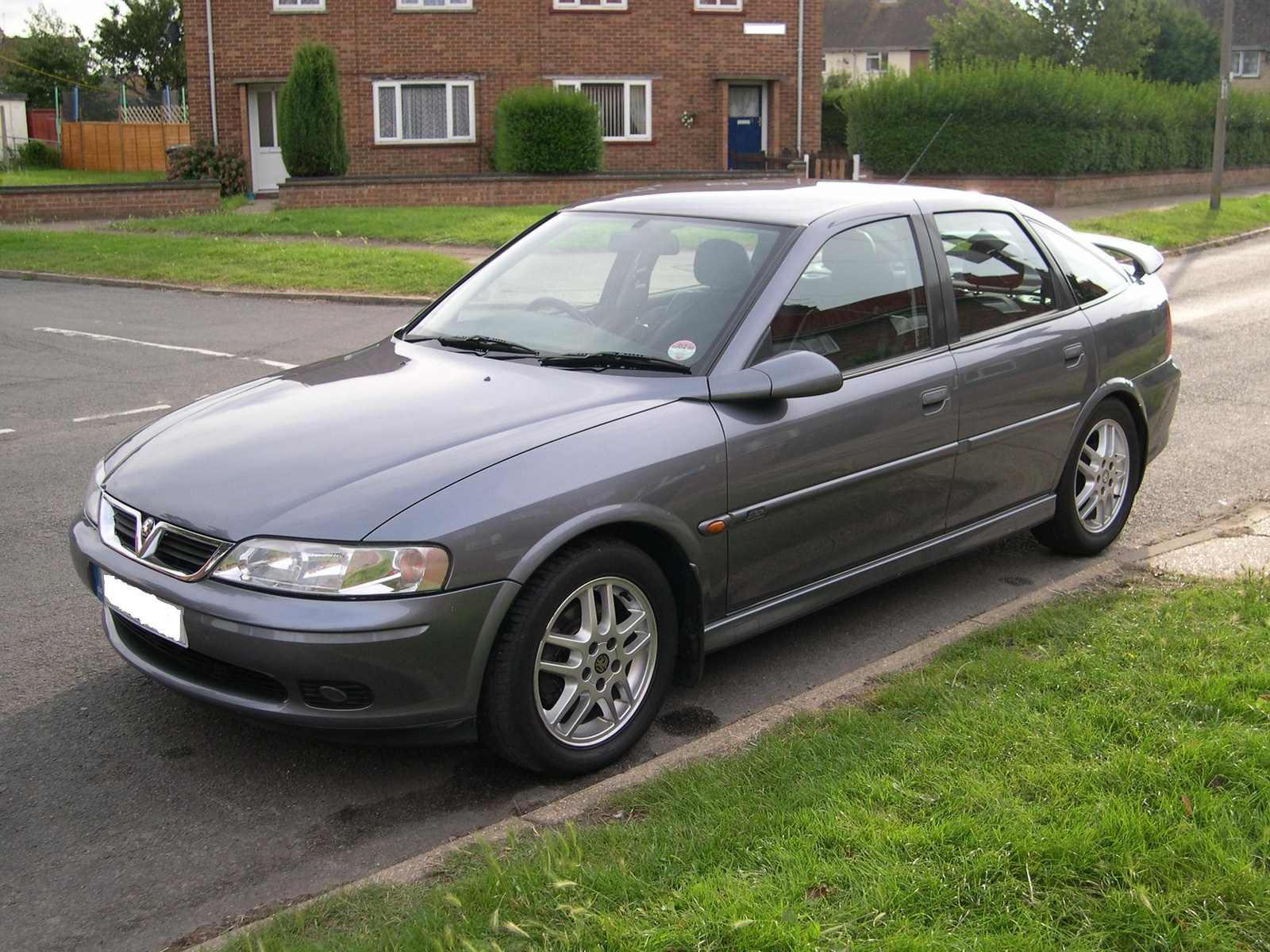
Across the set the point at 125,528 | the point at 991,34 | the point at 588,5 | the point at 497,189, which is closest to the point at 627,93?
the point at 588,5

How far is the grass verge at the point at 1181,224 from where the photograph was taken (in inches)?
840

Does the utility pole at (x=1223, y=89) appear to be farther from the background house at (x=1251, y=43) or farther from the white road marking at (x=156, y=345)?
the background house at (x=1251, y=43)

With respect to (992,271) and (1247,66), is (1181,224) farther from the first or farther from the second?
(1247,66)

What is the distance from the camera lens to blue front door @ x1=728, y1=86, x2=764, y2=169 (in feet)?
108

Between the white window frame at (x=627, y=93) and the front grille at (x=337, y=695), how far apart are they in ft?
95.2

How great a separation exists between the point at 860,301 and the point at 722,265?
54cm

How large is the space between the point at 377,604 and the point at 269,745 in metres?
0.98

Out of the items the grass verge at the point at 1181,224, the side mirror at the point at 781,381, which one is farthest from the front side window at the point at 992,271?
the grass verge at the point at 1181,224

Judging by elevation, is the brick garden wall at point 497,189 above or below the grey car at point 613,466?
above

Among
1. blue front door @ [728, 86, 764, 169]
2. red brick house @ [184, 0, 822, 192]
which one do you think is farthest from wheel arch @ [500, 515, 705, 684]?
blue front door @ [728, 86, 764, 169]

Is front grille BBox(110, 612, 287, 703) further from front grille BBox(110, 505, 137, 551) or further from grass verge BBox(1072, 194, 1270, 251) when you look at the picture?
grass verge BBox(1072, 194, 1270, 251)

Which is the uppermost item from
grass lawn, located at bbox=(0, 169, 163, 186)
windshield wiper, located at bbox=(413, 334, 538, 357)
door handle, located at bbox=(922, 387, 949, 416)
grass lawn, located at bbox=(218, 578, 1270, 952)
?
grass lawn, located at bbox=(0, 169, 163, 186)

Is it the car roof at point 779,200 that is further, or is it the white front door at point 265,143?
the white front door at point 265,143

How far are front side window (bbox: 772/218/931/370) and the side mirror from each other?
0.74 feet
